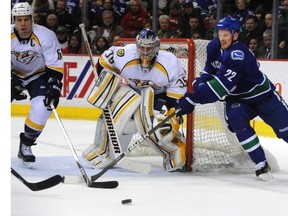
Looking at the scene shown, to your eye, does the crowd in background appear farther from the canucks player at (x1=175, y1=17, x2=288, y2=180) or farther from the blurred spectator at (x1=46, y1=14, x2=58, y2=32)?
the canucks player at (x1=175, y1=17, x2=288, y2=180)

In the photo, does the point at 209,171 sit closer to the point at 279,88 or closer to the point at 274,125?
the point at 274,125

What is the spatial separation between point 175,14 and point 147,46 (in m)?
3.73

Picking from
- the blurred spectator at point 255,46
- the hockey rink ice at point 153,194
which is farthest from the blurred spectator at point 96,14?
the hockey rink ice at point 153,194

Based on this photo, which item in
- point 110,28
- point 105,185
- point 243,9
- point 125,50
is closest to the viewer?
point 105,185

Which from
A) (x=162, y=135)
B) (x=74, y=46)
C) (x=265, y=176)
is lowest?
(x=74, y=46)

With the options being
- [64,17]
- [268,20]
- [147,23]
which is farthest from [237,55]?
[64,17]

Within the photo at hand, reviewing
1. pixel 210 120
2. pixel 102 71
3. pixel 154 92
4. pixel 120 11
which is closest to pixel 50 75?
pixel 102 71

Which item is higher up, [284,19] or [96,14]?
[284,19]

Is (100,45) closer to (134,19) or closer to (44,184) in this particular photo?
(134,19)

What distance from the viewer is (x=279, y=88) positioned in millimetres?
7609

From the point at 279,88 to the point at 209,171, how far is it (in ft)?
7.63

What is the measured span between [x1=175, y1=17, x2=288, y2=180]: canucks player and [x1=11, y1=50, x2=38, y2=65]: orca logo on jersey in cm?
106

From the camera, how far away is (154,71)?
5.44 meters
